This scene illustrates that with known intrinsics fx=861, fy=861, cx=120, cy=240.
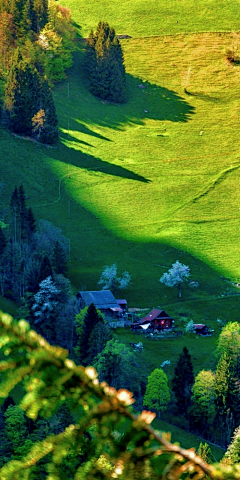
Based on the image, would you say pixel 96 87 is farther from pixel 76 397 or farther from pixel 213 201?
pixel 76 397

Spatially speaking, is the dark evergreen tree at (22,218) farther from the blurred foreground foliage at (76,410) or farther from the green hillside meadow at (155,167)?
the blurred foreground foliage at (76,410)

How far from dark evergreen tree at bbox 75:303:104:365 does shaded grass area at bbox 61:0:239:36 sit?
10228 cm

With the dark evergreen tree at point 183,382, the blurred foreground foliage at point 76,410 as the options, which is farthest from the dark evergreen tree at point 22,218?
the blurred foreground foliage at point 76,410

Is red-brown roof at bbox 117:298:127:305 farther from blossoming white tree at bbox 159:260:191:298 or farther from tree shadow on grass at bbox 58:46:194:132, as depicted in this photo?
tree shadow on grass at bbox 58:46:194:132

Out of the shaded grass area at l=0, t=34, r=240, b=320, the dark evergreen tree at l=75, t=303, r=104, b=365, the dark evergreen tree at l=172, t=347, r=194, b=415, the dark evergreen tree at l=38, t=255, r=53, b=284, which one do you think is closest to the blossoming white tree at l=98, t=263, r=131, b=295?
the shaded grass area at l=0, t=34, r=240, b=320

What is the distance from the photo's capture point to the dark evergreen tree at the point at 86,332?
3371 inches

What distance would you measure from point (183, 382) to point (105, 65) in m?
95.9

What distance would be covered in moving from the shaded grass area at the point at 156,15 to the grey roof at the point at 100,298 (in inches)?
3543

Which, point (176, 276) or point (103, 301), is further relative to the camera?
point (176, 276)

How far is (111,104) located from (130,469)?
158m

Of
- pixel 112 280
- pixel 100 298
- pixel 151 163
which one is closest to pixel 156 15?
pixel 151 163

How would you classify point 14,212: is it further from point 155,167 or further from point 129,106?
point 129,106

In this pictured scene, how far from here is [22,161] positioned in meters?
136

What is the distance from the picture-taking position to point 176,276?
10475cm
